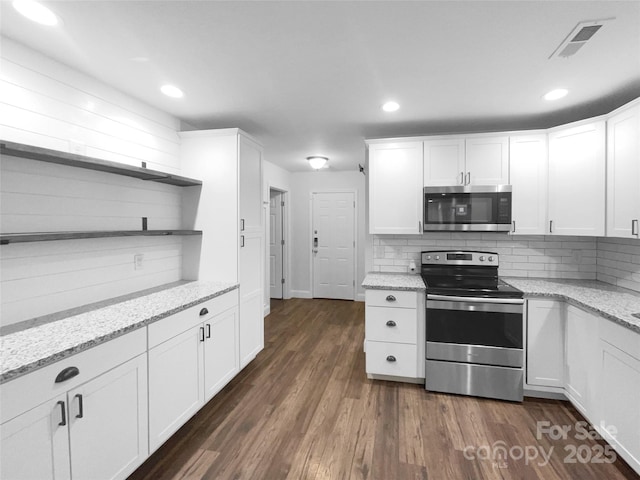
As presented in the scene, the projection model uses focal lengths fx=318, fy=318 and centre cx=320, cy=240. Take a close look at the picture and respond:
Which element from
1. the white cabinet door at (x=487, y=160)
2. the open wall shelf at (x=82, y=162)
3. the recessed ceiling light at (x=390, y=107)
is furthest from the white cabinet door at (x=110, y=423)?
the white cabinet door at (x=487, y=160)

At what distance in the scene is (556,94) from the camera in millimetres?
2418

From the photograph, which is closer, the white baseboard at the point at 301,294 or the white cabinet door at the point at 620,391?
the white cabinet door at the point at 620,391

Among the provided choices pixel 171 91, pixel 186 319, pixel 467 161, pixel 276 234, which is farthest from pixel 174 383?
pixel 276 234

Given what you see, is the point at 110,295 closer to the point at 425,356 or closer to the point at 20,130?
the point at 20,130

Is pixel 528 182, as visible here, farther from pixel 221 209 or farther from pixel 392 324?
pixel 221 209

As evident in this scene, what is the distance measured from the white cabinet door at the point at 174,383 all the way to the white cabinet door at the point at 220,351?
85 mm

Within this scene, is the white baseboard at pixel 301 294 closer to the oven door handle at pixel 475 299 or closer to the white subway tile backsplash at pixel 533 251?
the white subway tile backsplash at pixel 533 251

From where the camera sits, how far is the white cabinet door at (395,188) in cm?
314

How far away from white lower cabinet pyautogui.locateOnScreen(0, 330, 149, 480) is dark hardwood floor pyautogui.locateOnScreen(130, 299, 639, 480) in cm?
41

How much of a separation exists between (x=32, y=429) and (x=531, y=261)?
3.83 metres

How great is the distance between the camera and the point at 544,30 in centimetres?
163

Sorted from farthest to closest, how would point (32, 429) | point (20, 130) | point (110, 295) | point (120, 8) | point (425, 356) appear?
point (425, 356) < point (110, 295) < point (20, 130) < point (120, 8) < point (32, 429)

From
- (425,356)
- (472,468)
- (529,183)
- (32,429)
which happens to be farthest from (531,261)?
(32,429)

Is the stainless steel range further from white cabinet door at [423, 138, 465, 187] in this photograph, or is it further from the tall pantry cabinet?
the tall pantry cabinet
